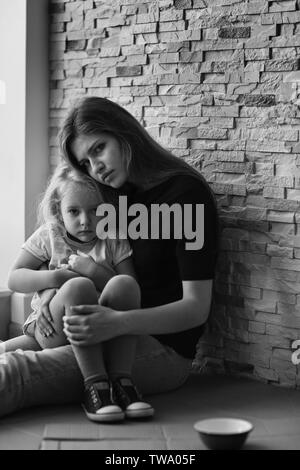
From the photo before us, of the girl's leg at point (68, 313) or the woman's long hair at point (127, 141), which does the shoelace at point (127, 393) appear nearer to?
the girl's leg at point (68, 313)

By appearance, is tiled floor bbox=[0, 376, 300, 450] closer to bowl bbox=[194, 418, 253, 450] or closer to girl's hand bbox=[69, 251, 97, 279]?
bowl bbox=[194, 418, 253, 450]

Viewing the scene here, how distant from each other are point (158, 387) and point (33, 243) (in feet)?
1.87

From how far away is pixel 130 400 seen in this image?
78.7 inches

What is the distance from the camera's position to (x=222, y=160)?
7.75 feet

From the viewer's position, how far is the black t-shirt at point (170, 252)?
2.22m

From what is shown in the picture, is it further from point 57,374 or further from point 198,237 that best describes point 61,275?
point 198,237

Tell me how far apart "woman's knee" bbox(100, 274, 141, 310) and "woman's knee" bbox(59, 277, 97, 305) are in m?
0.04

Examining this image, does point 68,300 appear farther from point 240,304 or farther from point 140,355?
point 240,304

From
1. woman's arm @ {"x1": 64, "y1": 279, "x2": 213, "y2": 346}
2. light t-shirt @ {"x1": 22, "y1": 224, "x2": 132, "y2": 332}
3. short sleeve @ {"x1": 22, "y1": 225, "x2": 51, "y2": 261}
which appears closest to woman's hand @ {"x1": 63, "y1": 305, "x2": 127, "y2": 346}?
woman's arm @ {"x1": 64, "y1": 279, "x2": 213, "y2": 346}

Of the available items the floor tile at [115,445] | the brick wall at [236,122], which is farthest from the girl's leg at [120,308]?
the brick wall at [236,122]

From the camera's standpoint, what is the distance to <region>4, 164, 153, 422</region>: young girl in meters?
2.02
